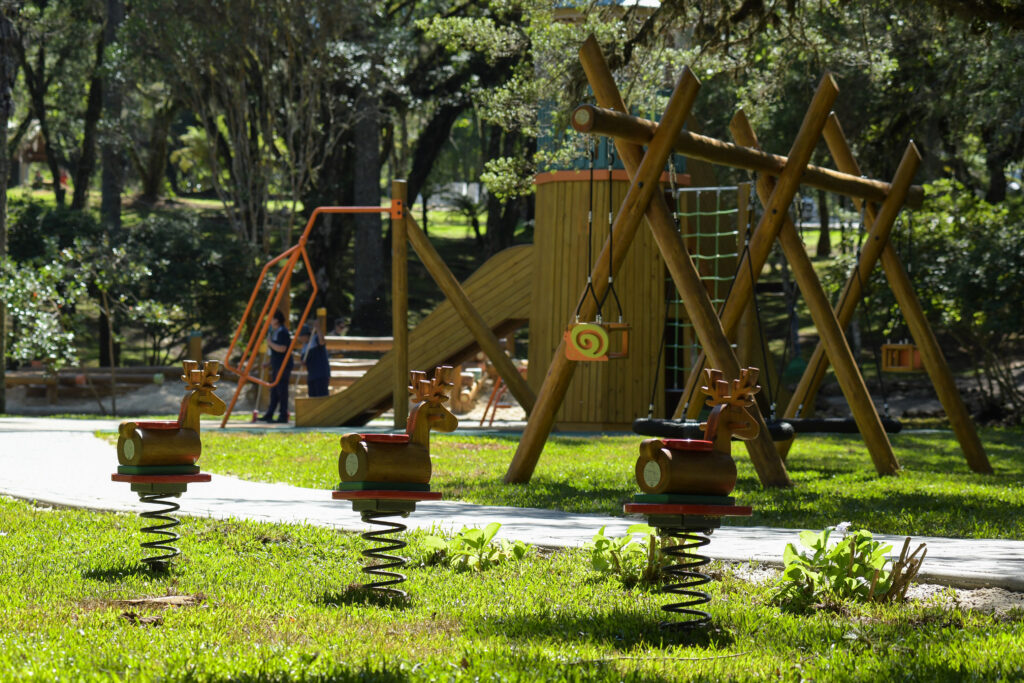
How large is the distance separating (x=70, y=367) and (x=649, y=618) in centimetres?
2394

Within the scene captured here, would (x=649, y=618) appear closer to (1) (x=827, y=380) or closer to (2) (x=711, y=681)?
(2) (x=711, y=681)

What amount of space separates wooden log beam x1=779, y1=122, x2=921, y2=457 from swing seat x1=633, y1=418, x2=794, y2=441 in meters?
2.37

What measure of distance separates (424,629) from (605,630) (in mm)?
758

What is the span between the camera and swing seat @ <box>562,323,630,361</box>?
9.33 metres

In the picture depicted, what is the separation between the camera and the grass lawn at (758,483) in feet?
27.8

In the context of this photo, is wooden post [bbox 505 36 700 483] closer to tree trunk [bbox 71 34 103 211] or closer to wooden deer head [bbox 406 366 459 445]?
wooden deer head [bbox 406 366 459 445]

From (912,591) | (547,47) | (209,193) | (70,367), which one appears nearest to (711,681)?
(912,591)

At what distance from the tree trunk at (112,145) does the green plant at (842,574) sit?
87.5ft

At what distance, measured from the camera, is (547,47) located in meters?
16.9

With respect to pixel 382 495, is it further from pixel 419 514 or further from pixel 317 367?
pixel 317 367

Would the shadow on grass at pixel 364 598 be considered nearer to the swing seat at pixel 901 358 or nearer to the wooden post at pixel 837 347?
the wooden post at pixel 837 347

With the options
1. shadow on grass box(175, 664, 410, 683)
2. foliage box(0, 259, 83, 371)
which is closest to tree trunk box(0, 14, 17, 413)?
foliage box(0, 259, 83, 371)

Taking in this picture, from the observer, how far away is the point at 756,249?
35.5 feet

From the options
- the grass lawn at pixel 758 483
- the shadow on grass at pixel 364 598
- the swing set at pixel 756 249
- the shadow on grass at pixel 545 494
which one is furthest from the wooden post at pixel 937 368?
the shadow on grass at pixel 364 598
